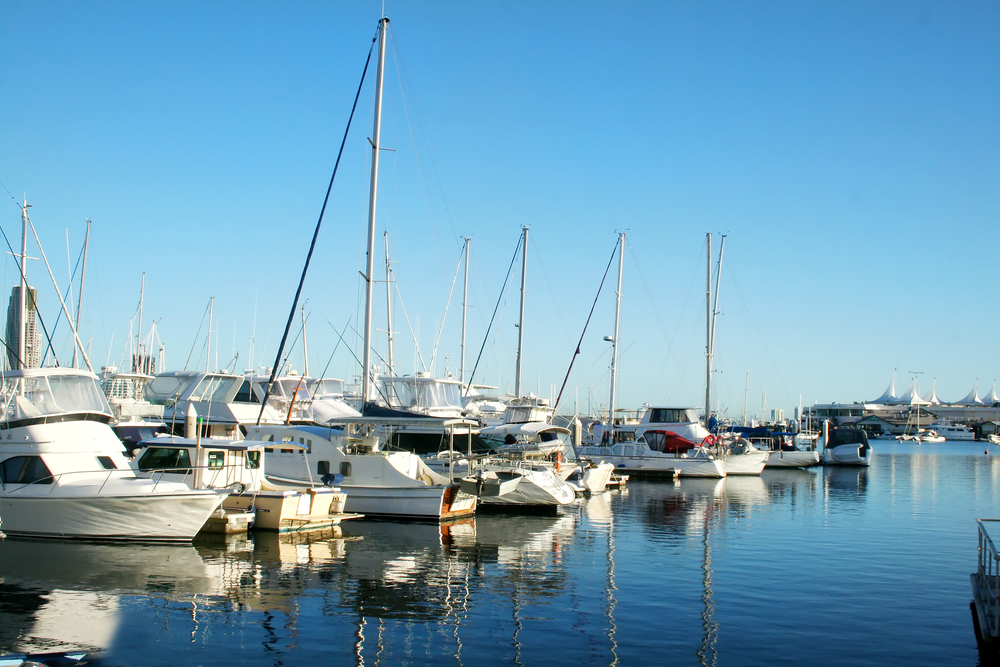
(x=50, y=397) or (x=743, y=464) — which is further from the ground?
(x=50, y=397)

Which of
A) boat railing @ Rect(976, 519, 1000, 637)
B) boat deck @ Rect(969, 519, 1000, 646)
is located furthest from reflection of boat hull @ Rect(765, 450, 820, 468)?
boat railing @ Rect(976, 519, 1000, 637)

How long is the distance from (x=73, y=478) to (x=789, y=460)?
168 ft

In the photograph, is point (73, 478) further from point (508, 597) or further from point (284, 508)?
point (508, 597)

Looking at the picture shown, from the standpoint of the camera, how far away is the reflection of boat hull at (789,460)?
61250mm

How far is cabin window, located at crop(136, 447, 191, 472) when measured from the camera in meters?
22.6

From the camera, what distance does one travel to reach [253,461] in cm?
2327

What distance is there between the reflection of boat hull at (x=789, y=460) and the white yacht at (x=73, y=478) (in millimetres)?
48604

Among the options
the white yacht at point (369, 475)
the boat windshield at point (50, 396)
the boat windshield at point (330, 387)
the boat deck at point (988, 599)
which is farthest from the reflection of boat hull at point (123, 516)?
the boat windshield at point (330, 387)

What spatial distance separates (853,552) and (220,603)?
15.8 m

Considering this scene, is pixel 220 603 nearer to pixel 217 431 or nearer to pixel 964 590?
pixel 964 590

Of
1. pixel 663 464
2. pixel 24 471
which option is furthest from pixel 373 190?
pixel 663 464

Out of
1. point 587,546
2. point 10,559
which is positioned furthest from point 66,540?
point 587,546

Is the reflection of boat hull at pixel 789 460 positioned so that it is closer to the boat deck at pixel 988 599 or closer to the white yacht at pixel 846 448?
the white yacht at pixel 846 448

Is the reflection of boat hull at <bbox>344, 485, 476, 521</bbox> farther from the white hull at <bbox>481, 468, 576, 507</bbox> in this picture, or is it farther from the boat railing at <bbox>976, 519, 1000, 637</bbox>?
the boat railing at <bbox>976, 519, 1000, 637</bbox>
